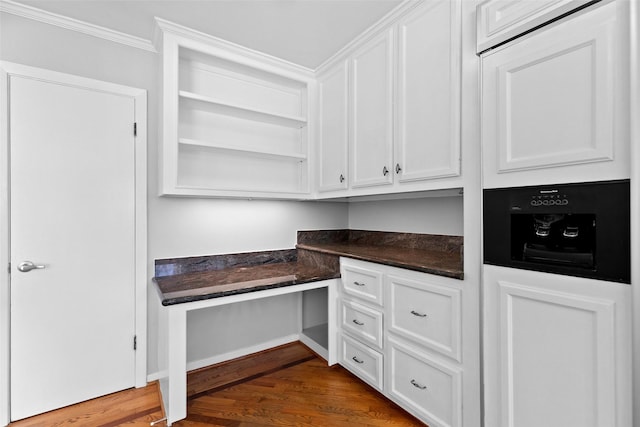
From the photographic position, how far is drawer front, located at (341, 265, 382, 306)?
1.88 meters

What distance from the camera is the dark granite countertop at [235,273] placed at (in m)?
1.76

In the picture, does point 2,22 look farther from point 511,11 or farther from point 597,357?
point 597,357

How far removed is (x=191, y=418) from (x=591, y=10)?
8.89 ft

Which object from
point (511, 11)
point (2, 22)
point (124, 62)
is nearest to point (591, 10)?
point (511, 11)

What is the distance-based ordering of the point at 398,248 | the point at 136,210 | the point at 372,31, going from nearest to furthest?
the point at 372,31 → the point at 136,210 → the point at 398,248

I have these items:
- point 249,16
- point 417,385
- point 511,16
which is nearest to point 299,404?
point 417,385

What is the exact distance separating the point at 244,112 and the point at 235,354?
6.81 ft

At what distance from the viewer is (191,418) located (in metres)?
1.73

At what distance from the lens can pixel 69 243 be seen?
1.87 m

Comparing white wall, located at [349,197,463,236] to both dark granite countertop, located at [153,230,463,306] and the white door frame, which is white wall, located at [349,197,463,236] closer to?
dark granite countertop, located at [153,230,463,306]

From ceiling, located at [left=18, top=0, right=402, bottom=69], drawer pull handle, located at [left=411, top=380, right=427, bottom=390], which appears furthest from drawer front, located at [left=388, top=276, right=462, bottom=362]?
ceiling, located at [left=18, top=0, right=402, bottom=69]

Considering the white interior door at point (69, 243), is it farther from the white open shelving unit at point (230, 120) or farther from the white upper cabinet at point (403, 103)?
the white upper cabinet at point (403, 103)

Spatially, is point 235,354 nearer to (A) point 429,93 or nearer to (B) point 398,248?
(B) point 398,248

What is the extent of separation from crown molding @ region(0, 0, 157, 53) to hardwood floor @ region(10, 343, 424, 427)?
2.49m
